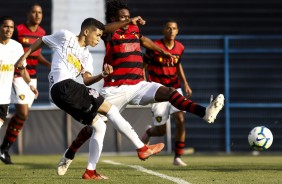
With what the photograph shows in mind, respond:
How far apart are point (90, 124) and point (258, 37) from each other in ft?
33.2

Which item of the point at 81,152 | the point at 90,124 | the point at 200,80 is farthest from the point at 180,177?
the point at 200,80

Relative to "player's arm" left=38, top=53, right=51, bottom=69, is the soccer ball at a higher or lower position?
lower

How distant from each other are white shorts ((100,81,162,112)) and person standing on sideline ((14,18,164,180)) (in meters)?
0.96

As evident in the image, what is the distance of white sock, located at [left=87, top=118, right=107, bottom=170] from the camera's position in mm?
9867

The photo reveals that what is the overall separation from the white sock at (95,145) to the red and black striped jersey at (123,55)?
4.64 ft

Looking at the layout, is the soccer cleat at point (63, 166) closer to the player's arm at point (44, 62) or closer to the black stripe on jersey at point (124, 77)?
the black stripe on jersey at point (124, 77)

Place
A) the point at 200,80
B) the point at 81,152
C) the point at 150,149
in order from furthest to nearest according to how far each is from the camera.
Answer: the point at 200,80 → the point at 81,152 → the point at 150,149

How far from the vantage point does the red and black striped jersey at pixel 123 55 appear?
1131cm

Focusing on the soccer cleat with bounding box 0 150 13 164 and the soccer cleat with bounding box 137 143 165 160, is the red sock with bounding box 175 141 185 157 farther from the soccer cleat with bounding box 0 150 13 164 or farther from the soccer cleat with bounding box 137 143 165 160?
the soccer cleat with bounding box 137 143 165 160

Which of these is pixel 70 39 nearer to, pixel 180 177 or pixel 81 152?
pixel 180 177

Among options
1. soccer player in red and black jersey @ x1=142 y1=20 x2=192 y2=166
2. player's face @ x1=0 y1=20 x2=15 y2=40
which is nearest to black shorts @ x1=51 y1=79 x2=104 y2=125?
player's face @ x1=0 y1=20 x2=15 y2=40

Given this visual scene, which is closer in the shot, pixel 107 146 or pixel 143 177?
pixel 143 177

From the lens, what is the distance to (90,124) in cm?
993

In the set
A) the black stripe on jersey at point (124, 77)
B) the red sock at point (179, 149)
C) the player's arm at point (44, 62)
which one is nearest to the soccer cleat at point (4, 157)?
the player's arm at point (44, 62)
